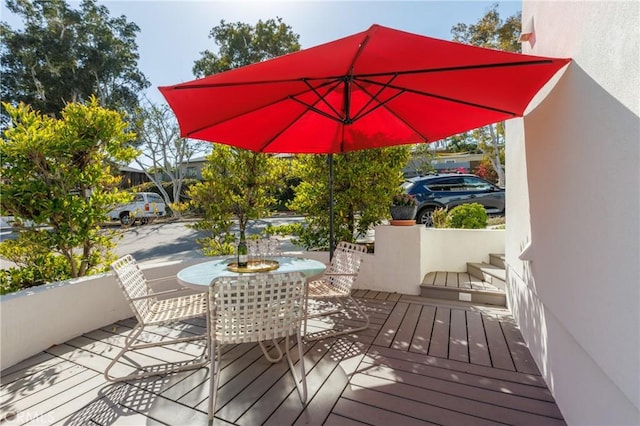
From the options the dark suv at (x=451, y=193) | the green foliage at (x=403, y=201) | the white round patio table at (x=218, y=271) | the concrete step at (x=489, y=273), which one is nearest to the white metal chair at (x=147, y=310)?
the white round patio table at (x=218, y=271)

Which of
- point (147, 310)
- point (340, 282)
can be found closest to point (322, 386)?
point (340, 282)

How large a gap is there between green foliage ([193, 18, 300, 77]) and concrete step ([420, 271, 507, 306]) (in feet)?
45.7

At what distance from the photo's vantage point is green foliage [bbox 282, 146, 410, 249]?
454 centimetres

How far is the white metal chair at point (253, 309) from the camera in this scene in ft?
5.93

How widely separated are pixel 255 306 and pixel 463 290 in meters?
3.07

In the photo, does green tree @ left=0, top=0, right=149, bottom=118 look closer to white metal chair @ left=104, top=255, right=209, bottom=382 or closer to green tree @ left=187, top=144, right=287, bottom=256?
green tree @ left=187, top=144, right=287, bottom=256

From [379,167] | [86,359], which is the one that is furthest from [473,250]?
[86,359]

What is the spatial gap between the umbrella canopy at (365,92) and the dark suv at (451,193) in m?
4.49

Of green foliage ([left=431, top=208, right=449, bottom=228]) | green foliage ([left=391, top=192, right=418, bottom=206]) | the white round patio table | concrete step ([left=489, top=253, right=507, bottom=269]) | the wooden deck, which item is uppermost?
green foliage ([left=391, top=192, right=418, bottom=206])

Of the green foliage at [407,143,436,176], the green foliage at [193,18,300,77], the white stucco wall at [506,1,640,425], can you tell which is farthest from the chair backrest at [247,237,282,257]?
the green foliage at [407,143,436,176]

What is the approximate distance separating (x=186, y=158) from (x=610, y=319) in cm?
1780

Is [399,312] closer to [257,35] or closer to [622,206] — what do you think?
[622,206]

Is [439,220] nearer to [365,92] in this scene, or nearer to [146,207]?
[365,92]

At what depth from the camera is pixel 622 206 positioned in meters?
1.13
